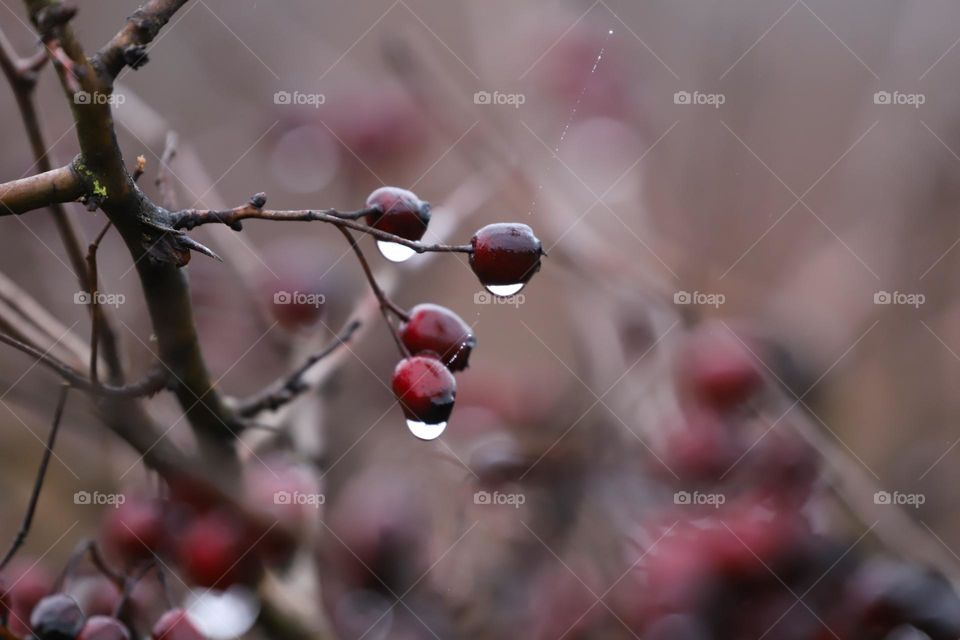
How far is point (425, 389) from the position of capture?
3.05 feet

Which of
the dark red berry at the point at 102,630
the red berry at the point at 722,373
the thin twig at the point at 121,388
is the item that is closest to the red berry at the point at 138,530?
the dark red berry at the point at 102,630

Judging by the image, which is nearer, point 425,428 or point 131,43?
point 131,43

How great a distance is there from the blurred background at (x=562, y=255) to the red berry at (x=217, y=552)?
0.11 meters

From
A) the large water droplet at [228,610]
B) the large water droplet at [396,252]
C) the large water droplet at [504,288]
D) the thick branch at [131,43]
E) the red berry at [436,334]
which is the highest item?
the thick branch at [131,43]

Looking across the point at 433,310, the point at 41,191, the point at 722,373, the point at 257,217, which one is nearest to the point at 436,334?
the point at 433,310

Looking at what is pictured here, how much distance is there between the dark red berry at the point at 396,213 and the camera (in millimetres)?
927

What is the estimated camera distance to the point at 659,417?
72.4 inches

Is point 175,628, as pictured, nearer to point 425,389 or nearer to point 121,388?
point 121,388

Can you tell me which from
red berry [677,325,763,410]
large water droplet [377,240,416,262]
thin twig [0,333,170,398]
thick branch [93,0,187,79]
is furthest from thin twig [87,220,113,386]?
red berry [677,325,763,410]

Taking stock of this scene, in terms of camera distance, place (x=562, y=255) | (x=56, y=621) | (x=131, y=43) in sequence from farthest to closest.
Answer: (x=562, y=255)
(x=56, y=621)
(x=131, y=43)

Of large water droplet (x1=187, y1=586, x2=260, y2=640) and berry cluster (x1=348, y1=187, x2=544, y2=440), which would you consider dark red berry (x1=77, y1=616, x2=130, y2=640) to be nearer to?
large water droplet (x1=187, y1=586, x2=260, y2=640)

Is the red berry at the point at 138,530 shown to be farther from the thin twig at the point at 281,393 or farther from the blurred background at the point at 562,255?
the thin twig at the point at 281,393

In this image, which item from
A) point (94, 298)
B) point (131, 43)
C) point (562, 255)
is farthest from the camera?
point (562, 255)

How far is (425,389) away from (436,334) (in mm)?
71
